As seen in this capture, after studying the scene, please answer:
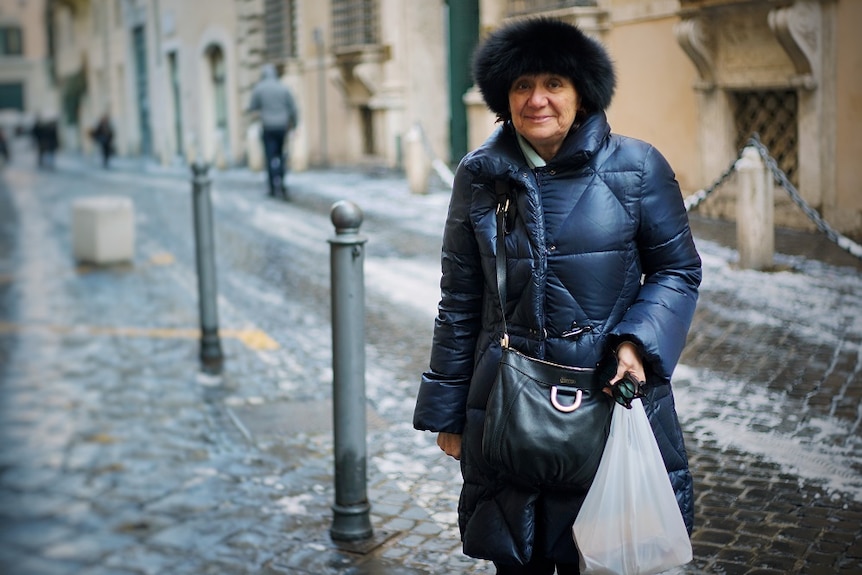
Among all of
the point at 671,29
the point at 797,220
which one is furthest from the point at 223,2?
the point at 797,220

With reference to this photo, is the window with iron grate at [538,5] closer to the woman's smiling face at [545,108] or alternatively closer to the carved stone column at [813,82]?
the carved stone column at [813,82]

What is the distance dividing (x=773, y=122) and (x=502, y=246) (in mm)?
9940

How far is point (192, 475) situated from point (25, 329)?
14.1ft

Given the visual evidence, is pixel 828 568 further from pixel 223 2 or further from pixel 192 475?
pixel 223 2

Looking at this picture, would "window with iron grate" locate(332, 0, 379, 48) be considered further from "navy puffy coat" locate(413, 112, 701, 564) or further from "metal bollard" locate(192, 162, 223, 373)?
"navy puffy coat" locate(413, 112, 701, 564)

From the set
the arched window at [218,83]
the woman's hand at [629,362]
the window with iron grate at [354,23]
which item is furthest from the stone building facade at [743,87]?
the arched window at [218,83]

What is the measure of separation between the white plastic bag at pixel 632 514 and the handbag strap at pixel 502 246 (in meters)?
0.38

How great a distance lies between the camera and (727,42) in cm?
1256

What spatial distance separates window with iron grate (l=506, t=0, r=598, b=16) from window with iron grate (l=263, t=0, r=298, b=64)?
395 inches

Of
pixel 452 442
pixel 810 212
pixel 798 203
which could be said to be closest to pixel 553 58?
pixel 452 442

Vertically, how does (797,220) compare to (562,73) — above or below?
below

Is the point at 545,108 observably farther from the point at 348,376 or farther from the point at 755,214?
the point at 755,214

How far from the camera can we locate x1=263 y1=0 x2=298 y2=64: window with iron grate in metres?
26.3

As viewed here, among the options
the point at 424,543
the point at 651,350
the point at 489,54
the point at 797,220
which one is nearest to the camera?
the point at 651,350
